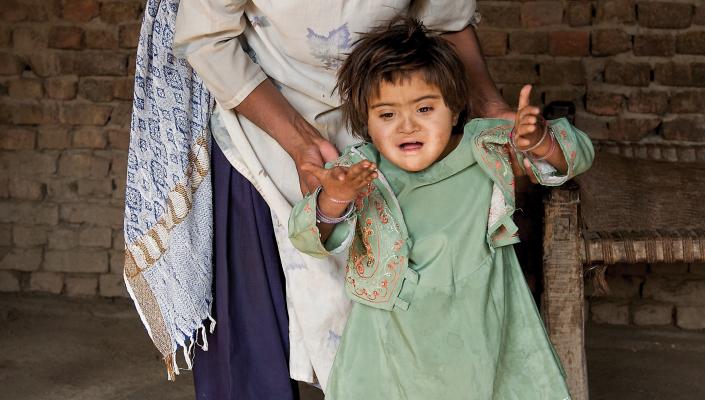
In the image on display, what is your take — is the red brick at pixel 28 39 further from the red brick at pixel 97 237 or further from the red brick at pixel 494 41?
the red brick at pixel 494 41

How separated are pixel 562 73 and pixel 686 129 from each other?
53 cm

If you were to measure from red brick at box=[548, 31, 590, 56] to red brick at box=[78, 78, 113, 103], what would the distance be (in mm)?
1834

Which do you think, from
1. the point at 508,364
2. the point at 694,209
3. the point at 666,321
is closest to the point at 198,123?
the point at 508,364

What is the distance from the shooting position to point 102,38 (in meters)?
4.24

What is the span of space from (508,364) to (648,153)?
2027 mm

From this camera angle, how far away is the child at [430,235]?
78.7 inches

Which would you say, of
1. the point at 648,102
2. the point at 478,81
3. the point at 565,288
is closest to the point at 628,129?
the point at 648,102

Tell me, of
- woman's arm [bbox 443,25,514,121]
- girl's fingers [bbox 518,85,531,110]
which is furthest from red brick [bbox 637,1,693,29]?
girl's fingers [bbox 518,85,531,110]

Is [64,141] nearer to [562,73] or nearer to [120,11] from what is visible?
[120,11]

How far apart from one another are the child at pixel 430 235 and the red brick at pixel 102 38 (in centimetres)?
237

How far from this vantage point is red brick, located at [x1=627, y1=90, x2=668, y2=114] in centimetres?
396

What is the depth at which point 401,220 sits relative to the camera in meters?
2.06

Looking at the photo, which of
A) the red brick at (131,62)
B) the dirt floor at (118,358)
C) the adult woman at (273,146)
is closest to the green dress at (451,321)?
the adult woman at (273,146)

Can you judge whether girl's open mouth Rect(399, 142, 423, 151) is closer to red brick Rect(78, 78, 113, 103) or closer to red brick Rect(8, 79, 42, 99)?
red brick Rect(78, 78, 113, 103)
